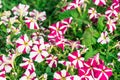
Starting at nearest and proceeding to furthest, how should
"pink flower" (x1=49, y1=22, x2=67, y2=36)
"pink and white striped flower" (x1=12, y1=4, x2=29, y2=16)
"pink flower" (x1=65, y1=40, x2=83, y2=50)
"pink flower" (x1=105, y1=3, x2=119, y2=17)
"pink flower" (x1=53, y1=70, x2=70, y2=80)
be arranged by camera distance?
"pink flower" (x1=53, y1=70, x2=70, y2=80) < "pink flower" (x1=65, y1=40, x2=83, y2=50) < "pink flower" (x1=49, y1=22, x2=67, y2=36) < "pink flower" (x1=105, y1=3, x2=119, y2=17) < "pink and white striped flower" (x1=12, y1=4, x2=29, y2=16)

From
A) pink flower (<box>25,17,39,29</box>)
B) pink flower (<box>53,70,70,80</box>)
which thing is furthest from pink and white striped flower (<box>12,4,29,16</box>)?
pink flower (<box>53,70,70,80</box>)

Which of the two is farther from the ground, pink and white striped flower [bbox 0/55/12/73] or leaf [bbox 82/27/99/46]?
leaf [bbox 82/27/99/46]

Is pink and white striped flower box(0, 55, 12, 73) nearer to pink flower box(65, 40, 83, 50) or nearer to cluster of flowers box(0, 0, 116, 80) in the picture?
cluster of flowers box(0, 0, 116, 80)

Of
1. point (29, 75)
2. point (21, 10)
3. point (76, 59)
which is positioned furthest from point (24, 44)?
point (21, 10)

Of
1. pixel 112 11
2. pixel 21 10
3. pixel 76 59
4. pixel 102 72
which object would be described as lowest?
pixel 102 72

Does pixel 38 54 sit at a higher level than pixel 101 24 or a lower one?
lower

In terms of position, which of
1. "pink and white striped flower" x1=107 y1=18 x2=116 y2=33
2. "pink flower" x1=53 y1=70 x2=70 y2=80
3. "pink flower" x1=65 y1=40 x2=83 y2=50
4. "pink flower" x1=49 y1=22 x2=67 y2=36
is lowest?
"pink flower" x1=53 y1=70 x2=70 y2=80

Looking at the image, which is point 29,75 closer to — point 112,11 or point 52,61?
point 52,61

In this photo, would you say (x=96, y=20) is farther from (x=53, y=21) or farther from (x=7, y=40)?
(x=7, y=40)
